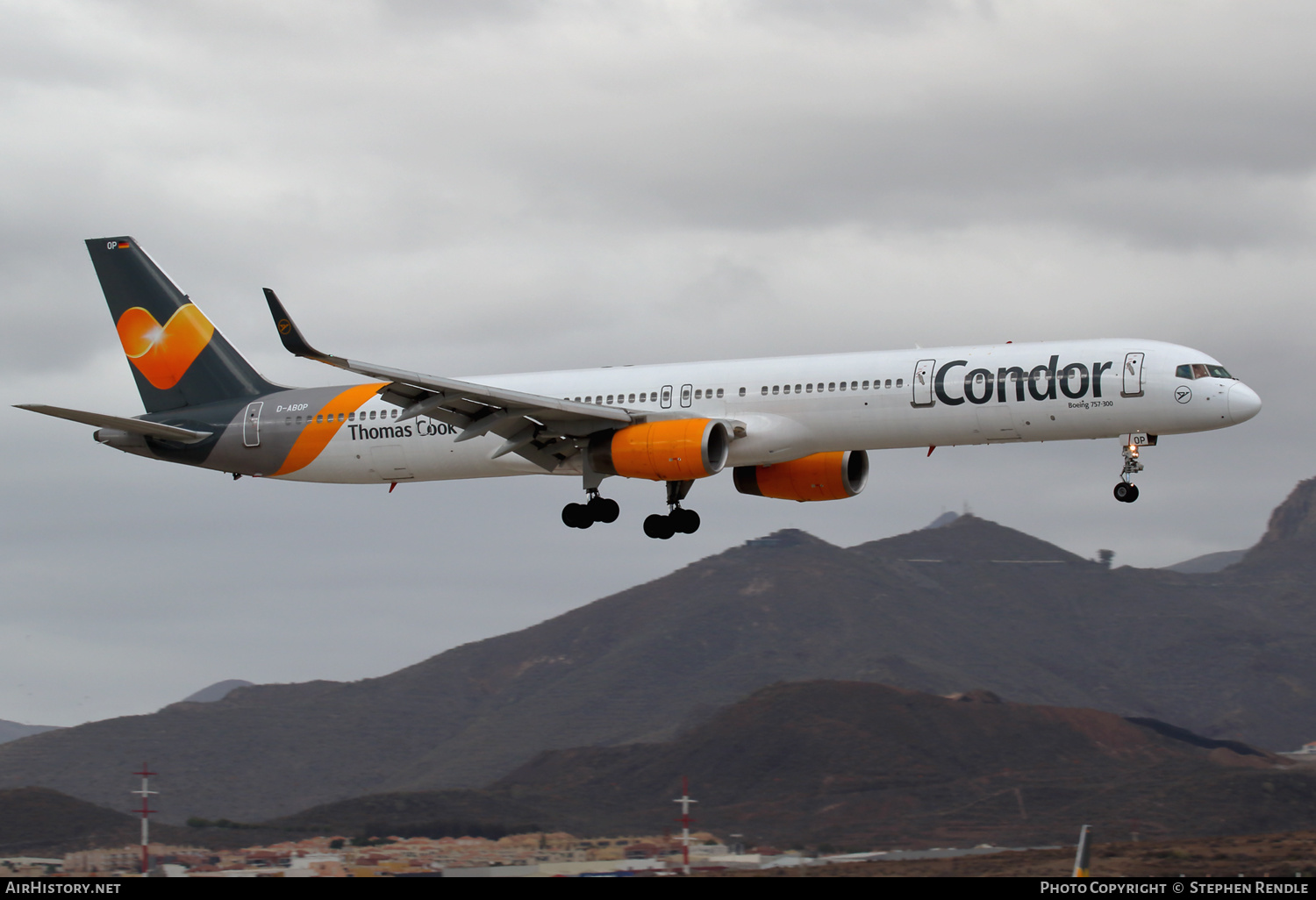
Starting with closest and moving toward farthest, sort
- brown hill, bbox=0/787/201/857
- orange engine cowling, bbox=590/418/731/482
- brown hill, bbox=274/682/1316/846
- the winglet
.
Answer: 1. the winglet
2. orange engine cowling, bbox=590/418/731/482
3. brown hill, bbox=0/787/201/857
4. brown hill, bbox=274/682/1316/846

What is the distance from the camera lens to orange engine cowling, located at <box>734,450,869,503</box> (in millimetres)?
54156

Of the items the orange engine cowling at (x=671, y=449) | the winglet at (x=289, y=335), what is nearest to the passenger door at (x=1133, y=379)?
the orange engine cowling at (x=671, y=449)

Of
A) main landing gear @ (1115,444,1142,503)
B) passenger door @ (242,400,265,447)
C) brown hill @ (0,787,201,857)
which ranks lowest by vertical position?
brown hill @ (0,787,201,857)

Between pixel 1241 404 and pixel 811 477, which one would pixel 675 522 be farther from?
pixel 1241 404

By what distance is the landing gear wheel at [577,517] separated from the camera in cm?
5419

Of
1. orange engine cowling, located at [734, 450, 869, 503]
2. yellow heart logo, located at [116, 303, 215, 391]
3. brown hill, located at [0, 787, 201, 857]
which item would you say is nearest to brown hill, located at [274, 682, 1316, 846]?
brown hill, located at [0, 787, 201, 857]

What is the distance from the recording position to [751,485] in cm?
5556

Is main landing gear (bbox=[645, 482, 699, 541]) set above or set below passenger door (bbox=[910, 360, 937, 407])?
below

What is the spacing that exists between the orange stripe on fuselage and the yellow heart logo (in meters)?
6.60

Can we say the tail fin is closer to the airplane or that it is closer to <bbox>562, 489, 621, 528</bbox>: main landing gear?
the airplane

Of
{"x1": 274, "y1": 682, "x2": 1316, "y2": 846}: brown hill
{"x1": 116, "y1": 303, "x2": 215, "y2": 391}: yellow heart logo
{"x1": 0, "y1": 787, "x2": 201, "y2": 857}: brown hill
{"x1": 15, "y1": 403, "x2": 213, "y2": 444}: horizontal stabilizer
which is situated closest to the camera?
{"x1": 15, "y1": 403, "x2": 213, "y2": 444}: horizontal stabilizer
